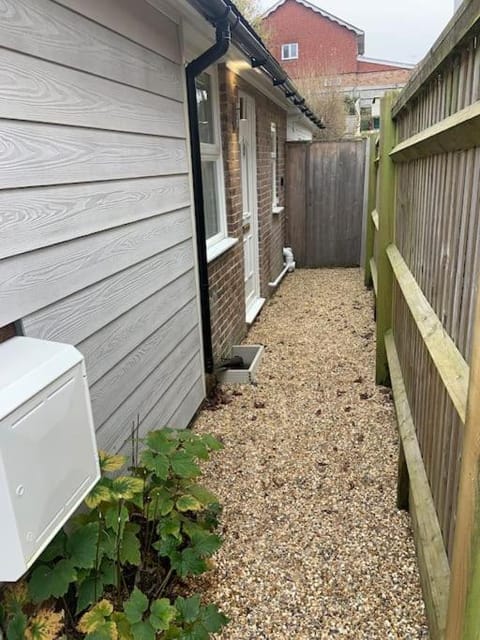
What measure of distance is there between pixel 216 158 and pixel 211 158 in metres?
0.14

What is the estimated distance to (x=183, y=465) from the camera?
1927mm

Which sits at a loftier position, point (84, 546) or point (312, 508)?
point (84, 546)

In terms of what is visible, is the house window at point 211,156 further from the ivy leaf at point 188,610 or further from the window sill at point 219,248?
the ivy leaf at point 188,610

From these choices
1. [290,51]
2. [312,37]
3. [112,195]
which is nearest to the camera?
[112,195]

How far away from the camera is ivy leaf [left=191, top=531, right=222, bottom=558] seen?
1.92m

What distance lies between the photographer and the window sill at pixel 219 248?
3.86 meters

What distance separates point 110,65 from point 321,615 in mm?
2452

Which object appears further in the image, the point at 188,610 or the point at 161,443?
the point at 161,443

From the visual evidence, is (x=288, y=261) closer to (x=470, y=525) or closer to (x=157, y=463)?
(x=157, y=463)

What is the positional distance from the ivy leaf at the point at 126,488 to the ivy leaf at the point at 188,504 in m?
0.21

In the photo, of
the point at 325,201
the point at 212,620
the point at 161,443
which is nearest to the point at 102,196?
the point at 161,443

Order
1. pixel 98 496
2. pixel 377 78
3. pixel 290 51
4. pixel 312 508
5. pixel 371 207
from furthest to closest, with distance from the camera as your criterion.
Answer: pixel 290 51
pixel 377 78
pixel 371 207
pixel 312 508
pixel 98 496

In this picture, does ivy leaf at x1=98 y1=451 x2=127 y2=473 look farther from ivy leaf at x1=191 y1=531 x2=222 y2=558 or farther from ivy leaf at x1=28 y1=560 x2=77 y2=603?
ivy leaf at x1=191 y1=531 x2=222 y2=558

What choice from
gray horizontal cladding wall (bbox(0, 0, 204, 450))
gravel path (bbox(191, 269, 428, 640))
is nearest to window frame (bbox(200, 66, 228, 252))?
gray horizontal cladding wall (bbox(0, 0, 204, 450))
